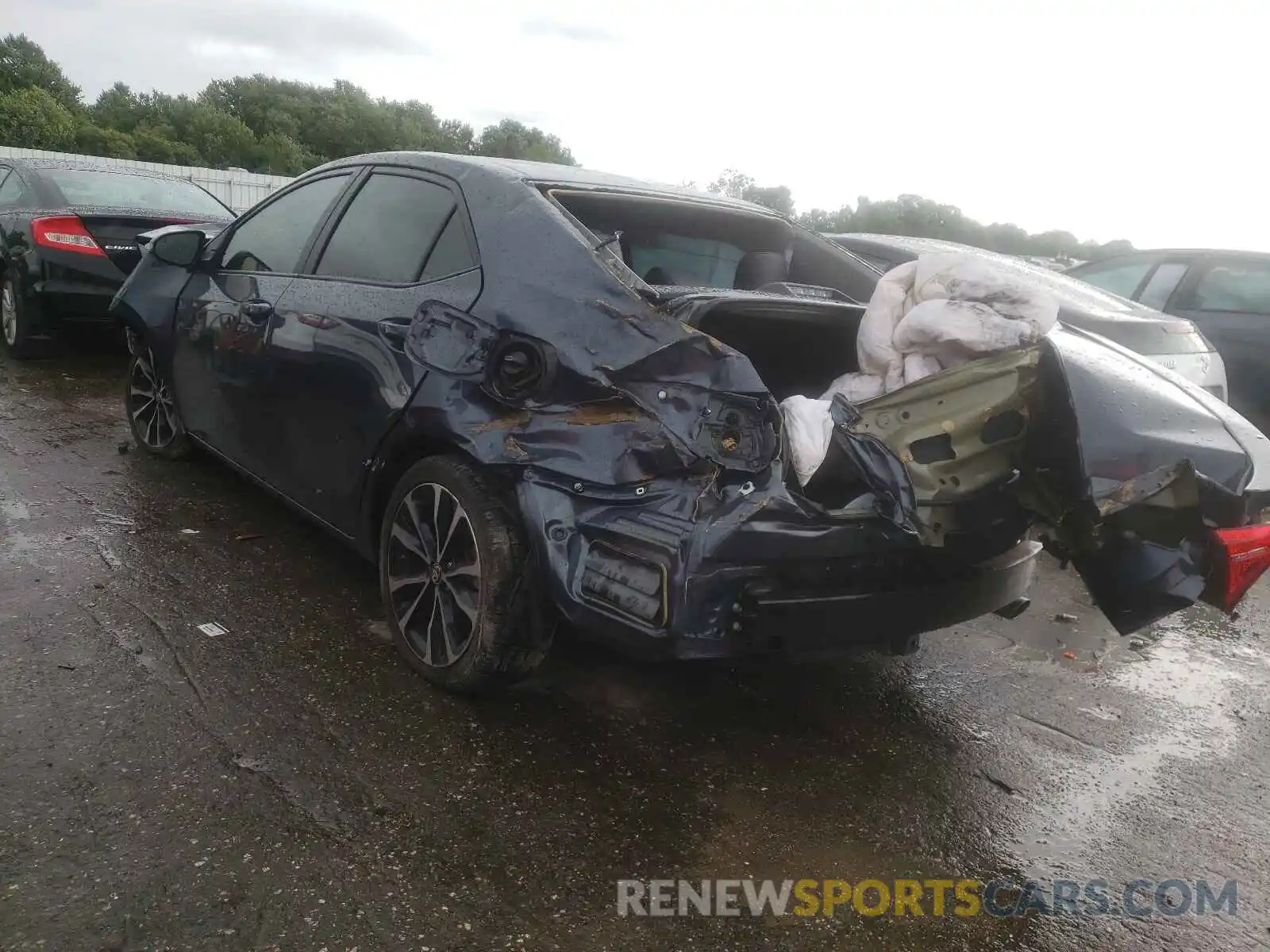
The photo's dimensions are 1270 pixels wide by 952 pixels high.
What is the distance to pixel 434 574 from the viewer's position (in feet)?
9.98

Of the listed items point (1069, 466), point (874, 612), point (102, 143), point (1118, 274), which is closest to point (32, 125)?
point (102, 143)

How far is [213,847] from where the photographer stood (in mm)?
2252

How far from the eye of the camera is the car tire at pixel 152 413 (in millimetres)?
4957

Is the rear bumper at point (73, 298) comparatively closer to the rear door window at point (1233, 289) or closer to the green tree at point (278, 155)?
the rear door window at point (1233, 289)

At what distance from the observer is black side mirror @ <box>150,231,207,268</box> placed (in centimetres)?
443

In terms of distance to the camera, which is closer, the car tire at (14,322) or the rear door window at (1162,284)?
the car tire at (14,322)

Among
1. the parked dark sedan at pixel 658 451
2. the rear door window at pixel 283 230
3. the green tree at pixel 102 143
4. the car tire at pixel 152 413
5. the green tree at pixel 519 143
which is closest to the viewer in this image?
the parked dark sedan at pixel 658 451

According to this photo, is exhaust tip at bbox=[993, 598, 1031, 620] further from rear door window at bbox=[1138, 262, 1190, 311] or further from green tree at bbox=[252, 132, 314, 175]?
green tree at bbox=[252, 132, 314, 175]

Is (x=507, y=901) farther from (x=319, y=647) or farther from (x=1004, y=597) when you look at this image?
(x=1004, y=597)

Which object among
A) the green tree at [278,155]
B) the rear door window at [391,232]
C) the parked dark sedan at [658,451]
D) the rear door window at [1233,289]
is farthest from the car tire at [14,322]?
the green tree at [278,155]

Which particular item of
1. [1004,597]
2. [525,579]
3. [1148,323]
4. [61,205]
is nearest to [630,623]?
[525,579]

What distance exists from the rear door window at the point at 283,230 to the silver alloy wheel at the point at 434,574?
1338 millimetres

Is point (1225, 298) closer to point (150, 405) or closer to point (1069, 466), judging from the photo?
point (1069, 466)

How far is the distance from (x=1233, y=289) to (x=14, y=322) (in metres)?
9.09
